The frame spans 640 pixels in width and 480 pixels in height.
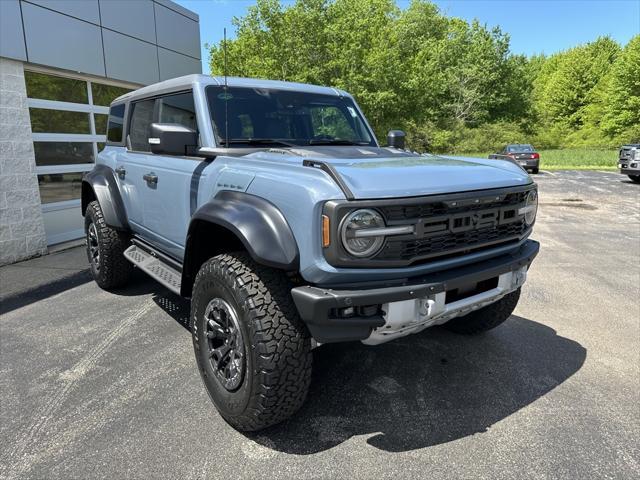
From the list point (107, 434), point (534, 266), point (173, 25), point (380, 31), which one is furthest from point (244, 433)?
point (380, 31)

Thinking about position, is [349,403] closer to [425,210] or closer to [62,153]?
[425,210]

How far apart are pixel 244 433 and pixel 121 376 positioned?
1134mm

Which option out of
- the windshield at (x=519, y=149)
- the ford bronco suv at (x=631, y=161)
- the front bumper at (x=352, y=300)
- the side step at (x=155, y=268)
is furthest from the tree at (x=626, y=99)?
the front bumper at (x=352, y=300)

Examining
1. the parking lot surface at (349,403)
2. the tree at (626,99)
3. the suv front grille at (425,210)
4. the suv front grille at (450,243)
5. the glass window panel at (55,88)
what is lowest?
the parking lot surface at (349,403)

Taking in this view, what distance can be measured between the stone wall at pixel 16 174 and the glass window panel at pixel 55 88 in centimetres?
49

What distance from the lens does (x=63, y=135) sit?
24.7ft

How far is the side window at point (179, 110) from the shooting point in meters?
3.28

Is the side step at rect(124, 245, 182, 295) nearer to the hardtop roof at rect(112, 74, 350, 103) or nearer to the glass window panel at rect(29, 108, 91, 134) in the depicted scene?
the hardtop roof at rect(112, 74, 350, 103)

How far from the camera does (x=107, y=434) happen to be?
2.45 meters

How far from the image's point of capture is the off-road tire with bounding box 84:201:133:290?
4543 millimetres

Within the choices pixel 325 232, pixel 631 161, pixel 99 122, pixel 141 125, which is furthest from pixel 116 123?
pixel 631 161

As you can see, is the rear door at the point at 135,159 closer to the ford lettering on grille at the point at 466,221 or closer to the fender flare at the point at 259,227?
the fender flare at the point at 259,227

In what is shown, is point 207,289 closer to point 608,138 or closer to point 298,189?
point 298,189

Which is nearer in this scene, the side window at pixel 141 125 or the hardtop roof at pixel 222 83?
the hardtop roof at pixel 222 83
